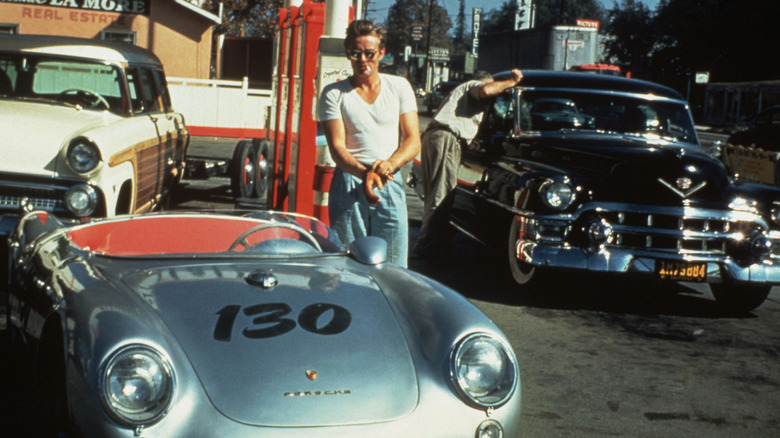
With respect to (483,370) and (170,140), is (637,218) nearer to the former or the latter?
(483,370)

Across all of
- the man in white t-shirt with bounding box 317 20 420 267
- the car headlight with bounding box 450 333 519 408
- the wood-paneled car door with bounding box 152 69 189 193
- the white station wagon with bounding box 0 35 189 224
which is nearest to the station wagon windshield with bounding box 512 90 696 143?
the man in white t-shirt with bounding box 317 20 420 267

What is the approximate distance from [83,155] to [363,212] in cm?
282

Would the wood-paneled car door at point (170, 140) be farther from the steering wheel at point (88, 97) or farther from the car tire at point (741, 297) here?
the car tire at point (741, 297)

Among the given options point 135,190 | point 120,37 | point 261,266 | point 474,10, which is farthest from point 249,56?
point 474,10

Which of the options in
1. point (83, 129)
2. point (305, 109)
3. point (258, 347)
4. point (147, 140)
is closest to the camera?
point (258, 347)

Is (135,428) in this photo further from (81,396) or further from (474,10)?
(474,10)

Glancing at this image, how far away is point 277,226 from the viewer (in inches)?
168

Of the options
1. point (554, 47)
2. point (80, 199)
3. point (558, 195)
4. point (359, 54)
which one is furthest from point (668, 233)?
point (554, 47)

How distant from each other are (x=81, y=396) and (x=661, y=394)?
10.5 feet

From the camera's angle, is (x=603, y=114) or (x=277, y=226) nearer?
(x=277, y=226)

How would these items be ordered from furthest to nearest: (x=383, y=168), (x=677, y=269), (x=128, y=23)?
(x=128, y=23) < (x=677, y=269) < (x=383, y=168)

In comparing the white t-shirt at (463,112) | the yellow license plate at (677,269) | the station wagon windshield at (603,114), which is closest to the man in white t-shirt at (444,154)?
the white t-shirt at (463,112)

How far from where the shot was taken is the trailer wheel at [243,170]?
1070 cm

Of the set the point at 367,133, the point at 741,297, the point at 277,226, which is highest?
the point at 367,133
